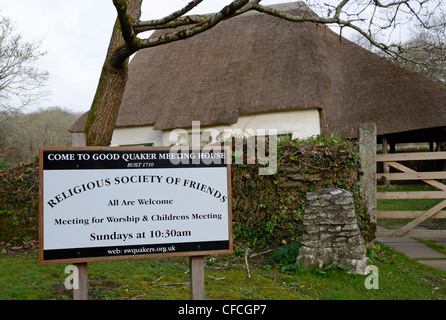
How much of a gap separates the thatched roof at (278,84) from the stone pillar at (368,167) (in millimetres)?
5599

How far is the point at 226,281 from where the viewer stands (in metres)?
4.38

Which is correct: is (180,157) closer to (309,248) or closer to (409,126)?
(309,248)

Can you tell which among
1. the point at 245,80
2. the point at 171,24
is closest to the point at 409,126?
the point at 245,80

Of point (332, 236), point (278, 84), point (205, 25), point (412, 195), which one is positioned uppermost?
point (278, 84)

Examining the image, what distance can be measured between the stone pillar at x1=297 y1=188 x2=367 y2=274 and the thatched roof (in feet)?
24.5

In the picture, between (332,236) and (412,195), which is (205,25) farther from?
(412,195)

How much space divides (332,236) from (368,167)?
2054 millimetres

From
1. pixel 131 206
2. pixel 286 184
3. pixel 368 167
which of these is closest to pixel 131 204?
pixel 131 206

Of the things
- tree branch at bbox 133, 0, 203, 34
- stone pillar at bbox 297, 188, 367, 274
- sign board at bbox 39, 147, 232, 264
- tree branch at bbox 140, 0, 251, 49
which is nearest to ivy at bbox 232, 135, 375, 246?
stone pillar at bbox 297, 188, 367, 274

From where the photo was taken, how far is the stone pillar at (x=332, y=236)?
15.2ft

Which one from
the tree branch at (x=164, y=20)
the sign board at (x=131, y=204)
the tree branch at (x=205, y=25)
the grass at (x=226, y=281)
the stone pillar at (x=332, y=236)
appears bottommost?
the grass at (x=226, y=281)

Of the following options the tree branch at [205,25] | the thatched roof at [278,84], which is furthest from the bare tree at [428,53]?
the tree branch at [205,25]

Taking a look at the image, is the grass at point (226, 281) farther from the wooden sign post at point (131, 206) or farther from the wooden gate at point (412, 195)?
the wooden gate at point (412, 195)
